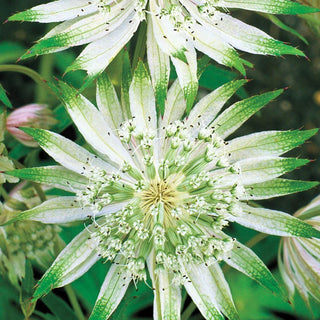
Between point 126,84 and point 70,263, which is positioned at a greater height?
point 126,84

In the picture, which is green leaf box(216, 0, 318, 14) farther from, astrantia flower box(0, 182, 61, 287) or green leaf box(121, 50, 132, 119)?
astrantia flower box(0, 182, 61, 287)

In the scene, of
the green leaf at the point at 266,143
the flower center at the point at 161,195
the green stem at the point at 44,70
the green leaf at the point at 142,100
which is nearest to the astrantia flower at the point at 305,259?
the green leaf at the point at 266,143

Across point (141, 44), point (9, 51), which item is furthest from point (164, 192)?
point (9, 51)

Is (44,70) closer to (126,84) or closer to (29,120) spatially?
(29,120)

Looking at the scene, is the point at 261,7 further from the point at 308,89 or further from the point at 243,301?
the point at 308,89

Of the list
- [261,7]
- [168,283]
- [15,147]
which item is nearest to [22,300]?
[168,283]

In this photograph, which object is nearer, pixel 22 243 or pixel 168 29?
pixel 168 29
